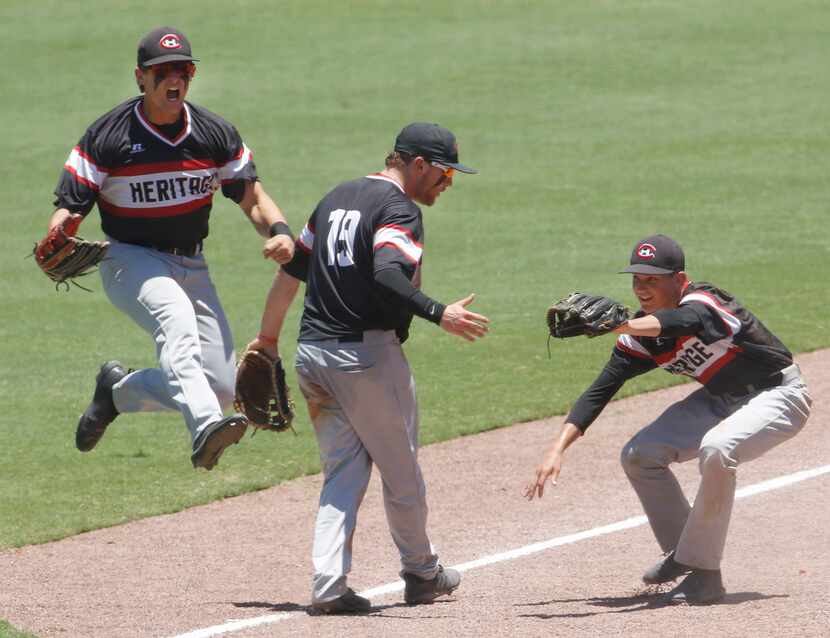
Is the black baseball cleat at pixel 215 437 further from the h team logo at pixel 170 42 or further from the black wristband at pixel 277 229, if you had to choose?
the h team logo at pixel 170 42

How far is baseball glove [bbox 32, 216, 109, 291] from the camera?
7.32 m

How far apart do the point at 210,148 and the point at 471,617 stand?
282cm

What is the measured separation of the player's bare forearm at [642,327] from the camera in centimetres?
634

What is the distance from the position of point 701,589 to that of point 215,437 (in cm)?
237

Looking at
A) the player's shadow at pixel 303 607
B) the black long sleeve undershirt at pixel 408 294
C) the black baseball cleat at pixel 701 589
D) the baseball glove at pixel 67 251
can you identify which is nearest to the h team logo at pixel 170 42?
the baseball glove at pixel 67 251

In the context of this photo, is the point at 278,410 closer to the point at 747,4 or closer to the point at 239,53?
the point at 239,53

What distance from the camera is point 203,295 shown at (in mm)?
7891

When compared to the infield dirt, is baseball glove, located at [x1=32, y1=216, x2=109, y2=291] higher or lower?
higher

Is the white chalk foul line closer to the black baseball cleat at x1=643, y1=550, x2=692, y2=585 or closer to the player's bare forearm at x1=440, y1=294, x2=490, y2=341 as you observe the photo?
the black baseball cleat at x1=643, y1=550, x2=692, y2=585

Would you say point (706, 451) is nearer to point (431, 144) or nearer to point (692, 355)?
point (692, 355)

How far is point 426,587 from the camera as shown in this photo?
7043mm

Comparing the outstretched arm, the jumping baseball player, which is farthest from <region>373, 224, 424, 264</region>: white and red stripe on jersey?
the outstretched arm

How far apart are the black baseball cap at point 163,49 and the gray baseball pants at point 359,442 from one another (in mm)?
1612

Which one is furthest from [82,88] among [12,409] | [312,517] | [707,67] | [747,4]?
[312,517]
